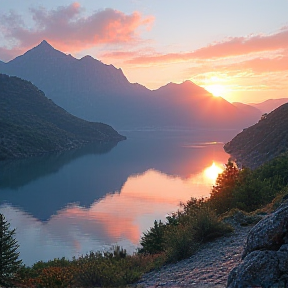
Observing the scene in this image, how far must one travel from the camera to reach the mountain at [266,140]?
69.6 metres

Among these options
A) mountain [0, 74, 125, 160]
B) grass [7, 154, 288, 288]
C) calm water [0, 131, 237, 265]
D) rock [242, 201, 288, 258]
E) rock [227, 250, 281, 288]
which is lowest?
calm water [0, 131, 237, 265]

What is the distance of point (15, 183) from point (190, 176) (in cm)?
3577

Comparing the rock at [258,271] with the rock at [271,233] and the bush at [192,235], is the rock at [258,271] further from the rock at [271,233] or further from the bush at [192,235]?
the bush at [192,235]

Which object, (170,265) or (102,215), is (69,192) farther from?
(170,265)

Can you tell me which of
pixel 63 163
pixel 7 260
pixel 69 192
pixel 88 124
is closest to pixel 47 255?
pixel 7 260

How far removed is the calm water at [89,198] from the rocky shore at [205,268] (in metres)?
19.3

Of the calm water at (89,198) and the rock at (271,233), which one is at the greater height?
the rock at (271,233)

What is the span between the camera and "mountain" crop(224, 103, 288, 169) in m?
69.6

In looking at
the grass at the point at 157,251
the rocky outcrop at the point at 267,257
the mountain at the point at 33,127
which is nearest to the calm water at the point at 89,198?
the grass at the point at 157,251

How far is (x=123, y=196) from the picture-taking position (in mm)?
57438

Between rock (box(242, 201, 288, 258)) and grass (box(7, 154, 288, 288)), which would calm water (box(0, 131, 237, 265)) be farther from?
rock (box(242, 201, 288, 258))

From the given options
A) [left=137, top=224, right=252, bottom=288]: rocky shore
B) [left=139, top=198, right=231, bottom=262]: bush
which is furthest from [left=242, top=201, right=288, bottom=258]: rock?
[left=139, top=198, right=231, bottom=262]: bush

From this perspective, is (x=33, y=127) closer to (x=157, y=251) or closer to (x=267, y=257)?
(x=157, y=251)

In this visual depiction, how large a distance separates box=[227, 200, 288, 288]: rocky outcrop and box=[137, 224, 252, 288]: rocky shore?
1950 millimetres
